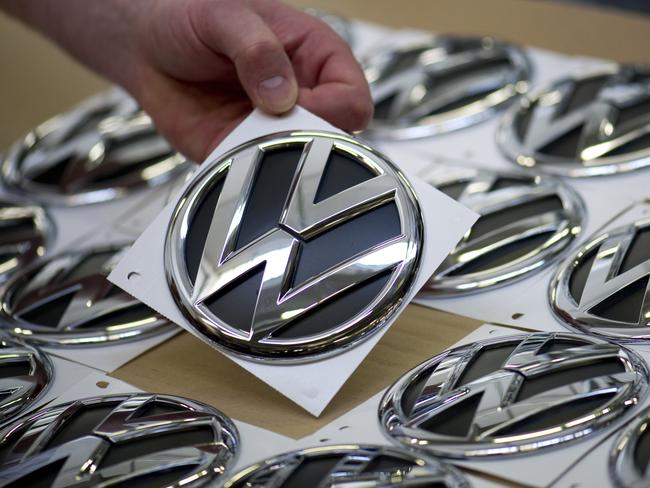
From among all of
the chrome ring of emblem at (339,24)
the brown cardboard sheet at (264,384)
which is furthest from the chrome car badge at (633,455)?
the chrome ring of emblem at (339,24)

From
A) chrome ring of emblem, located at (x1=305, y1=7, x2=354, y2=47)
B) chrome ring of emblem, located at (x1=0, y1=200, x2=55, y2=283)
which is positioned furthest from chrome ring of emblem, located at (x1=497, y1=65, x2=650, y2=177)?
chrome ring of emblem, located at (x1=0, y1=200, x2=55, y2=283)

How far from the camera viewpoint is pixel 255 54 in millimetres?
842

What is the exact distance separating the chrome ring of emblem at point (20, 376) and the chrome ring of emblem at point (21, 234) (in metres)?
0.16

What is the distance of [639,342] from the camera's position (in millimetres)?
711

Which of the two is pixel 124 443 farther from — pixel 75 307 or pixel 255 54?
pixel 255 54

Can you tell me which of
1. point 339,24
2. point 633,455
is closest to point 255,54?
point 633,455

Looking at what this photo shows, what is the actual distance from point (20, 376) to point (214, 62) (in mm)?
351

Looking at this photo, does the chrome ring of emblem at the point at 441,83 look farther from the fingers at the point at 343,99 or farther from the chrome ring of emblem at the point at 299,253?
the chrome ring of emblem at the point at 299,253

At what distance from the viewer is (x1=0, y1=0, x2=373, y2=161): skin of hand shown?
2.79 feet

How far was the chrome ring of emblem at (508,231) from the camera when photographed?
83cm

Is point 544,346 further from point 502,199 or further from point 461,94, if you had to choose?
point 461,94

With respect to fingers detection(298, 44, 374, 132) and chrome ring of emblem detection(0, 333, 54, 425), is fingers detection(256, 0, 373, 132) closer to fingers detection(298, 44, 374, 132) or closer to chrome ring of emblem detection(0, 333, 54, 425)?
fingers detection(298, 44, 374, 132)

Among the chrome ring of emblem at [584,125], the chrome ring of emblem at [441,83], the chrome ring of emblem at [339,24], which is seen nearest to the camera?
the chrome ring of emblem at [584,125]

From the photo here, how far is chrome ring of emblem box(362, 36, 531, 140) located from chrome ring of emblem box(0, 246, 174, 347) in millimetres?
359
